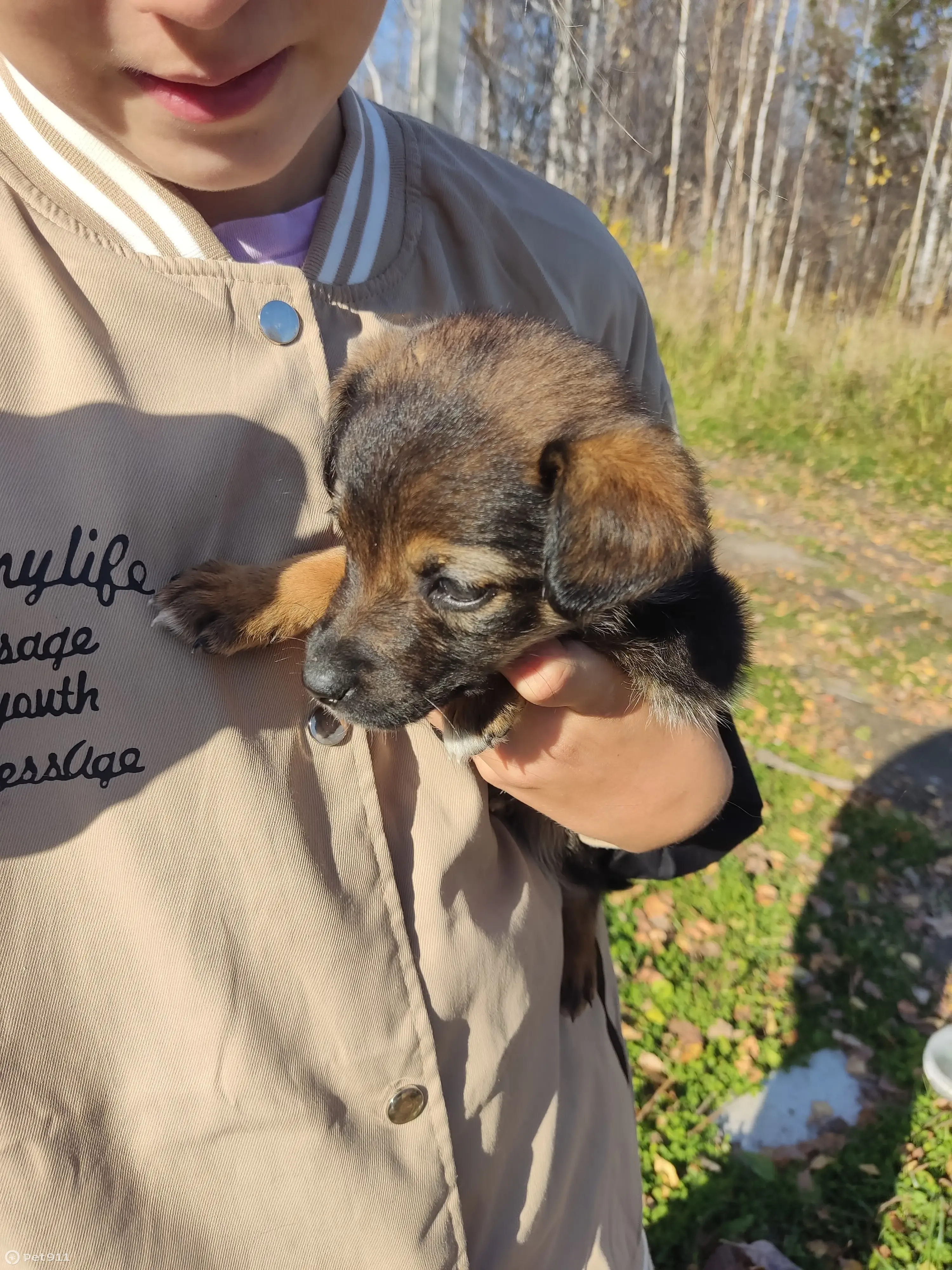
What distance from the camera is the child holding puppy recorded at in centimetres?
114

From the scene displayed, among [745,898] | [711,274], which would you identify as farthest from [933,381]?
[745,898]

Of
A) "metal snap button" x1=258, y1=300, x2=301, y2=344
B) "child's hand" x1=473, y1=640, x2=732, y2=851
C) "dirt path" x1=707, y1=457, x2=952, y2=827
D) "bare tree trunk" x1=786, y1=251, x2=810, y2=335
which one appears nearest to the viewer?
"metal snap button" x1=258, y1=300, x2=301, y2=344

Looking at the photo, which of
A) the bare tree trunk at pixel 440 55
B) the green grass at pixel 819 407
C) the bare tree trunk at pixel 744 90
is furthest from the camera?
the bare tree trunk at pixel 744 90

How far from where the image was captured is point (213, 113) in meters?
1.28

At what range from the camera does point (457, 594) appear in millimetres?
1867

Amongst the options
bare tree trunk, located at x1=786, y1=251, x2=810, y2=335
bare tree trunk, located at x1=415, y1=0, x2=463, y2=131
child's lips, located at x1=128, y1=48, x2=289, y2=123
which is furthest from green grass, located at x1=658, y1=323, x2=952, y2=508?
child's lips, located at x1=128, y1=48, x2=289, y2=123

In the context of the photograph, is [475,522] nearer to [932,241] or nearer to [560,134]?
[560,134]

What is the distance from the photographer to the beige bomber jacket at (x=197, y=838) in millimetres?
1135

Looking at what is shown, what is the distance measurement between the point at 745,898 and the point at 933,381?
24.4ft

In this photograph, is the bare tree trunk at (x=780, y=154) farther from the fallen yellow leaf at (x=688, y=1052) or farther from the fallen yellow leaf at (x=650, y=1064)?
the fallen yellow leaf at (x=650, y=1064)

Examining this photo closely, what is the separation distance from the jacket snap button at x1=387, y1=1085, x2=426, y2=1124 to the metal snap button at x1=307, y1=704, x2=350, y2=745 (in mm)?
545

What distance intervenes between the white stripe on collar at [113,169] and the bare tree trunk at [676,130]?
847 centimetres

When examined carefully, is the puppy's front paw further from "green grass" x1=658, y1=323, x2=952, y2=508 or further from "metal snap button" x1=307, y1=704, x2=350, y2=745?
"green grass" x1=658, y1=323, x2=952, y2=508

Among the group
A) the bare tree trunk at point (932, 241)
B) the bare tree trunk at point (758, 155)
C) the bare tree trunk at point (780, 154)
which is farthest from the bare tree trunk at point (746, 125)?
the bare tree trunk at point (932, 241)
